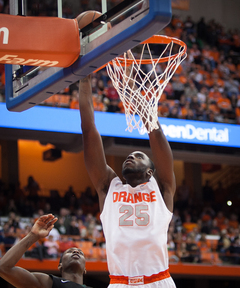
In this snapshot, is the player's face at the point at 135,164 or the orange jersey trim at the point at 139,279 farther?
the player's face at the point at 135,164

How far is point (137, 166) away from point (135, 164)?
0.02 m

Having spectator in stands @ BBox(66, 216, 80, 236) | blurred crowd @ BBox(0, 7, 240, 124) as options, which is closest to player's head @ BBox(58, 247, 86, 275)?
spectator in stands @ BBox(66, 216, 80, 236)

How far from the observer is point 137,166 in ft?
11.0

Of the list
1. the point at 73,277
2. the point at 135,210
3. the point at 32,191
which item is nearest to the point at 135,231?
the point at 135,210

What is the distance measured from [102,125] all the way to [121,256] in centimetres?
904

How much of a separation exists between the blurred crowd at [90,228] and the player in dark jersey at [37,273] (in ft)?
20.9

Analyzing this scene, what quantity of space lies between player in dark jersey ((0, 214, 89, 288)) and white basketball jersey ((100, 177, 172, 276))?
0.41m

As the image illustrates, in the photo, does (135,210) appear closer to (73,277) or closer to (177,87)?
(73,277)

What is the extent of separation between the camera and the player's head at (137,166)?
3320 millimetres

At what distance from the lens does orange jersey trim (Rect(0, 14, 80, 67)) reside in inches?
123

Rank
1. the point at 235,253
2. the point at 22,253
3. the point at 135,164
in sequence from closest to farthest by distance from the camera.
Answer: the point at 22,253 < the point at 135,164 < the point at 235,253

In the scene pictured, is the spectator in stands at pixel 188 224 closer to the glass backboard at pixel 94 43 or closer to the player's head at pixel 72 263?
the player's head at pixel 72 263

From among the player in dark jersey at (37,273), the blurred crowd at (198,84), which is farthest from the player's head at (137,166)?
the blurred crowd at (198,84)

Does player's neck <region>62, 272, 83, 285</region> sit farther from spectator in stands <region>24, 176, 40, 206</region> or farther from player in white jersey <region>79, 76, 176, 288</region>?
spectator in stands <region>24, 176, 40, 206</region>
